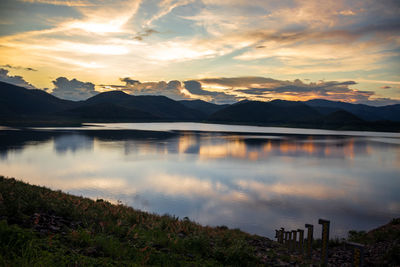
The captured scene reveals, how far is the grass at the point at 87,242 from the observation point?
26.1 ft

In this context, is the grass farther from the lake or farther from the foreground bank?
the lake

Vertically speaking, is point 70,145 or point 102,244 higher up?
point 102,244

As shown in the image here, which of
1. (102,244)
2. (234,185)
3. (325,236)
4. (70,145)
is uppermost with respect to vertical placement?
(102,244)

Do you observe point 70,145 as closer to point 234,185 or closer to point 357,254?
point 234,185

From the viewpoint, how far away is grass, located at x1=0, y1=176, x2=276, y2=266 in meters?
7.96

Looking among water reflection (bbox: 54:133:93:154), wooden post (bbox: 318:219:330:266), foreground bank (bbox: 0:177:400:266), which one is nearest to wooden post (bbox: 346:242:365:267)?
wooden post (bbox: 318:219:330:266)

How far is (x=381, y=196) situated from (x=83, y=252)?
34.7 m

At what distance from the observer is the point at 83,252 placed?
8719 millimetres

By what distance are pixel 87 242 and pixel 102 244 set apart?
1.65 feet

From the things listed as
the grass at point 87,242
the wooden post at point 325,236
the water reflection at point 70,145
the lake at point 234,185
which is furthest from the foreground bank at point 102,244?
the water reflection at point 70,145

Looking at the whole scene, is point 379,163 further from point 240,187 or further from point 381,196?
point 240,187

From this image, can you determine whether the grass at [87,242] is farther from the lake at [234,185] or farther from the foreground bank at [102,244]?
the lake at [234,185]

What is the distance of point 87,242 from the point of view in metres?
9.47

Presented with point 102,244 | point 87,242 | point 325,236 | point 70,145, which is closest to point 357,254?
point 325,236
